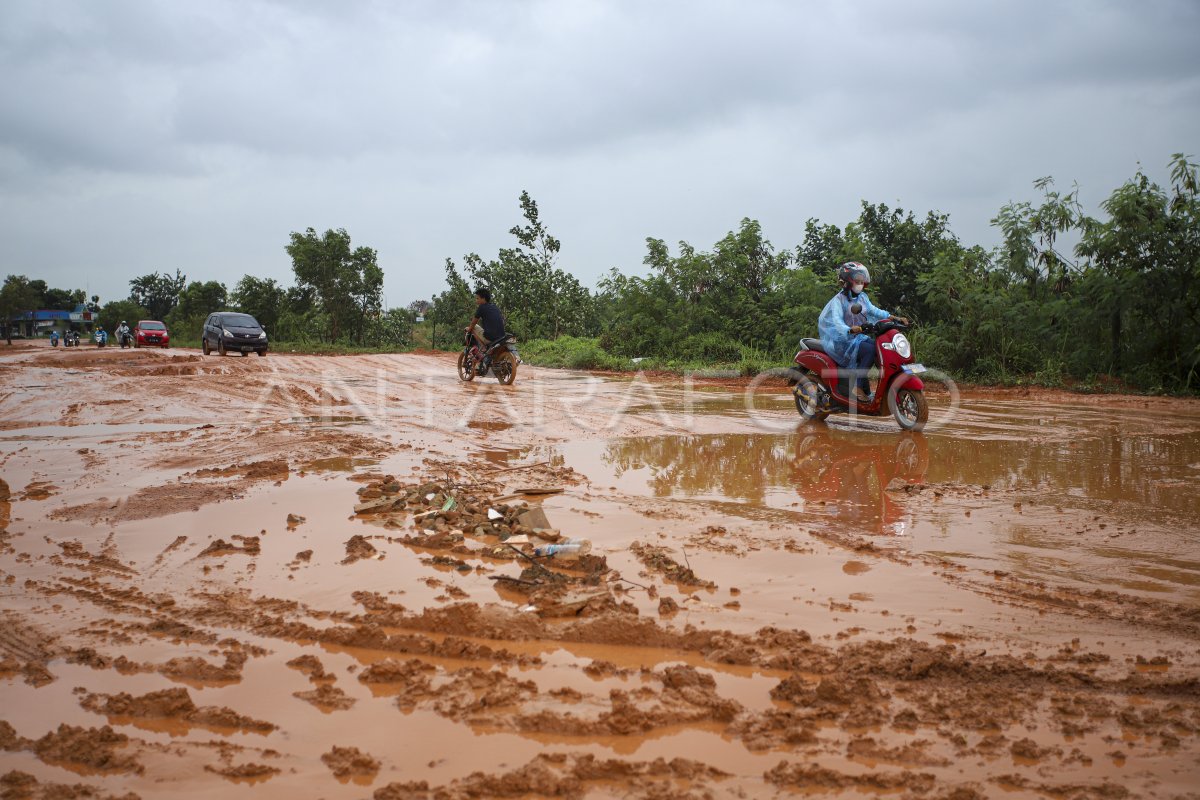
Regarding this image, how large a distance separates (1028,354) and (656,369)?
8.15 meters

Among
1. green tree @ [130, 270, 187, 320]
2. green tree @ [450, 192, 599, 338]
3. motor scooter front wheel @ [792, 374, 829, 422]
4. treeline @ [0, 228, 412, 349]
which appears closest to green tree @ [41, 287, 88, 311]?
green tree @ [130, 270, 187, 320]

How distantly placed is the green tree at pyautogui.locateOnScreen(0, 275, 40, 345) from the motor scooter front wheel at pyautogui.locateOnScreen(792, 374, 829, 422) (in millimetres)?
65501

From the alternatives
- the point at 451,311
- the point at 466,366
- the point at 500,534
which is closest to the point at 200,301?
the point at 451,311

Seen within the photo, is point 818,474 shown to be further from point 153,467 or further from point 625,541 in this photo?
point 153,467

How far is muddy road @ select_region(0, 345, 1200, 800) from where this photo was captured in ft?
7.52

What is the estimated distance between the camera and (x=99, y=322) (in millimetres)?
70062

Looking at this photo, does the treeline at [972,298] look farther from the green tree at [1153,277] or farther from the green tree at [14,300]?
the green tree at [14,300]

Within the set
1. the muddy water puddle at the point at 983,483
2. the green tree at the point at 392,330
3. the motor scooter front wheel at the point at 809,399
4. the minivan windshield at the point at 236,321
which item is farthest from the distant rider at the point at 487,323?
the green tree at the point at 392,330

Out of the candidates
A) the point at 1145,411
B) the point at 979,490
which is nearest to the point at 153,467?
the point at 979,490

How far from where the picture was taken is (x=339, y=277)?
123ft

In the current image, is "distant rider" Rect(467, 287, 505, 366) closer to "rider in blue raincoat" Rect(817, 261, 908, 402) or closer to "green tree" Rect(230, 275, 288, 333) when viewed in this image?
"rider in blue raincoat" Rect(817, 261, 908, 402)

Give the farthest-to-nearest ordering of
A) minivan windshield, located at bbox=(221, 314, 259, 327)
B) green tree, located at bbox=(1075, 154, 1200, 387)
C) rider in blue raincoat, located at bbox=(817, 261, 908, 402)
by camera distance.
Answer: minivan windshield, located at bbox=(221, 314, 259, 327) < green tree, located at bbox=(1075, 154, 1200, 387) < rider in blue raincoat, located at bbox=(817, 261, 908, 402)

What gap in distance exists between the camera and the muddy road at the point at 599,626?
229 cm

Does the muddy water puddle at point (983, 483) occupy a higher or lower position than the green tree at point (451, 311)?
lower
